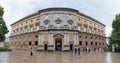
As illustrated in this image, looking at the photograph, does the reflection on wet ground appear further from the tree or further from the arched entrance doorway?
the arched entrance doorway

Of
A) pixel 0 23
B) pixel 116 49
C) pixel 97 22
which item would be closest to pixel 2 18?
pixel 0 23

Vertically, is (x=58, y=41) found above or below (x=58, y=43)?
above

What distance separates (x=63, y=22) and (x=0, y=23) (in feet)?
64.1

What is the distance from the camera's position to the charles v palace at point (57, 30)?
184 feet

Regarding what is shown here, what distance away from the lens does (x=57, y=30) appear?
183ft

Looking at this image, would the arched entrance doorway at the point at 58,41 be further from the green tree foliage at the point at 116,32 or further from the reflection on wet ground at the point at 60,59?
the reflection on wet ground at the point at 60,59

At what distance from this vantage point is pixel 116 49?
50812mm

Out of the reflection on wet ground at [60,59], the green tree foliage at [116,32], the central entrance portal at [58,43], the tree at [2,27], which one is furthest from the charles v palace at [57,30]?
the reflection on wet ground at [60,59]

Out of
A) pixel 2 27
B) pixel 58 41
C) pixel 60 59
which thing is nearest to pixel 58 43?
pixel 58 41

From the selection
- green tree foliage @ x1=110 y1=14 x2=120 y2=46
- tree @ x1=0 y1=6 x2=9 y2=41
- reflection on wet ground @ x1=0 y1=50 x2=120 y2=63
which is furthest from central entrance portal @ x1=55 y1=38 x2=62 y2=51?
reflection on wet ground @ x1=0 y1=50 x2=120 y2=63

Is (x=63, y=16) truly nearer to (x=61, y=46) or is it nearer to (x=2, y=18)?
(x=61, y=46)

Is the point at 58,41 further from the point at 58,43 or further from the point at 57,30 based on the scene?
the point at 57,30

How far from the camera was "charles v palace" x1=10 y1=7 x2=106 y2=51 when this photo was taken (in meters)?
56.1

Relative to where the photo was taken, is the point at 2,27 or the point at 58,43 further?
the point at 58,43
